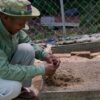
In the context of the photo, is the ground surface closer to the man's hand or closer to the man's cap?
the man's hand

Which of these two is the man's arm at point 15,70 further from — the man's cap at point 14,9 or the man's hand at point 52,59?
the man's cap at point 14,9

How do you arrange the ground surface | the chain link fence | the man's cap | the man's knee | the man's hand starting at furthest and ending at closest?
the chain link fence → the ground surface → the man's hand → the man's knee → the man's cap

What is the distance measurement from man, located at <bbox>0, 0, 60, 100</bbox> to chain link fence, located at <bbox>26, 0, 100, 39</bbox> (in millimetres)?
3159

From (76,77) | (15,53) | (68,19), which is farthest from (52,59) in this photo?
(68,19)

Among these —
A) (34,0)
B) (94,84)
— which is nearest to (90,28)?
(34,0)

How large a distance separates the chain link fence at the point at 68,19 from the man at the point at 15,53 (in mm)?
3159

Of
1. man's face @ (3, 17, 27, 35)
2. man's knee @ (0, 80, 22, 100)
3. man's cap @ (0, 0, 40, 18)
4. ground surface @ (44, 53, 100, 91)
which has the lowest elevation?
ground surface @ (44, 53, 100, 91)

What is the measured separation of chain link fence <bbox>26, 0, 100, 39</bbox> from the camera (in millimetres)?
8078

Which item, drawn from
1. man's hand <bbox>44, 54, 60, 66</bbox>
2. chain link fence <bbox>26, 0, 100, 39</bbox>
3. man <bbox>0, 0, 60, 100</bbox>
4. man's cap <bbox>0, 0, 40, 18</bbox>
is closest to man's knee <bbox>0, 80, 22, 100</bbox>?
man <bbox>0, 0, 60, 100</bbox>

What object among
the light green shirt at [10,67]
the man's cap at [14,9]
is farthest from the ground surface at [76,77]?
the man's cap at [14,9]

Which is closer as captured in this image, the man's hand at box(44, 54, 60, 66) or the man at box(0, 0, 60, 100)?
the man at box(0, 0, 60, 100)

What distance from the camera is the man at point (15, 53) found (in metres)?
4.24

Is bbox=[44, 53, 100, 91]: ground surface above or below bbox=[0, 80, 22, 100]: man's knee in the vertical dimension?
below

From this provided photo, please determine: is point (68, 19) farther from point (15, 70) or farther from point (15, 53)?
point (15, 70)
